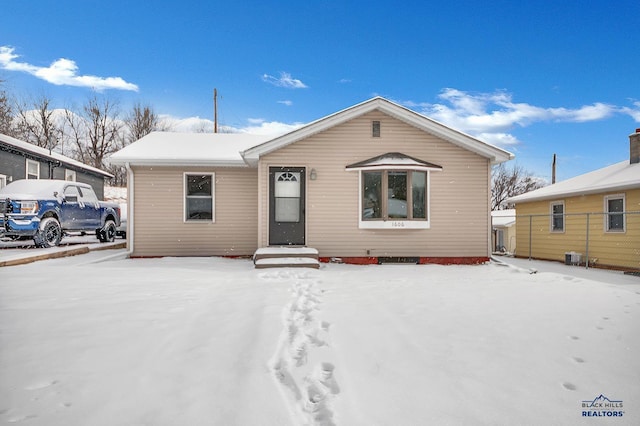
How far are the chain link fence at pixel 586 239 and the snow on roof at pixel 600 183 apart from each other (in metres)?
0.89

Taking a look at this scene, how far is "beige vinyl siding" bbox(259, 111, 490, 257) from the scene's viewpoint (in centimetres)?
895

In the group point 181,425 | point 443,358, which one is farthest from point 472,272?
point 181,425

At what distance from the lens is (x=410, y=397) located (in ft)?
7.43

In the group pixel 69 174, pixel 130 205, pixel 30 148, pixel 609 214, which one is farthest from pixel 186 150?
pixel 609 214

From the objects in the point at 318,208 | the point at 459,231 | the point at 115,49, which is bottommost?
the point at 459,231

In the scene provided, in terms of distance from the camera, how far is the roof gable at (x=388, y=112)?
28.6 ft

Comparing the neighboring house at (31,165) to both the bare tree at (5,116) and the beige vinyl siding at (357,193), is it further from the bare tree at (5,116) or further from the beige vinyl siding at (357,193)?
the beige vinyl siding at (357,193)

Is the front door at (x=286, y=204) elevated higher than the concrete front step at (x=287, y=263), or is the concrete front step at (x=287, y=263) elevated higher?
the front door at (x=286, y=204)

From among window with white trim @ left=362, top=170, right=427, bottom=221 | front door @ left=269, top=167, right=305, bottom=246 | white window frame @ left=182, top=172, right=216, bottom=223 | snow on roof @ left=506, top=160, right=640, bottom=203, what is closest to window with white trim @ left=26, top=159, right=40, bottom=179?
white window frame @ left=182, top=172, right=216, bottom=223

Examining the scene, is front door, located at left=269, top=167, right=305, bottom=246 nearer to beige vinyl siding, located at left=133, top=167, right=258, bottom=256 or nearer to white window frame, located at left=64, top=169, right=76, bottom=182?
beige vinyl siding, located at left=133, top=167, right=258, bottom=256

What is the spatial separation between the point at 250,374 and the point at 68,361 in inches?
56.6

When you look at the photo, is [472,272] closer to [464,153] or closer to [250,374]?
[464,153]

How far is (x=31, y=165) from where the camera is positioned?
52.6 feet

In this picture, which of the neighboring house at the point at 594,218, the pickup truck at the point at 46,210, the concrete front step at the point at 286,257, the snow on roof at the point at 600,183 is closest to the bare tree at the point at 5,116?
the pickup truck at the point at 46,210
